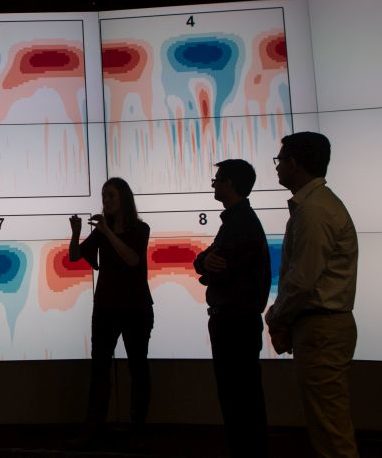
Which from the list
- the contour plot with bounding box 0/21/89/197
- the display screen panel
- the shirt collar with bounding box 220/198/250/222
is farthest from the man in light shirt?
the contour plot with bounding box 0/21/89/197

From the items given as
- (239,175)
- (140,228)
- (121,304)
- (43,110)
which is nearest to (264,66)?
(239,175)

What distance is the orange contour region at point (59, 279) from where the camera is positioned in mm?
2898

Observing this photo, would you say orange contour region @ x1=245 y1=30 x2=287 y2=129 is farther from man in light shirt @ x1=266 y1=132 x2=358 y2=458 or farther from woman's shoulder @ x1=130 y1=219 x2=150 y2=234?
man in light shirt @ x1=266 y1=132 x2=358 y2=458

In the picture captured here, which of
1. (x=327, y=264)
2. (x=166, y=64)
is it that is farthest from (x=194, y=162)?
(x=327, y=264)

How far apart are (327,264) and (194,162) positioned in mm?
1428

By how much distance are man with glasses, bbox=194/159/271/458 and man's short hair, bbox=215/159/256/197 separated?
13cm

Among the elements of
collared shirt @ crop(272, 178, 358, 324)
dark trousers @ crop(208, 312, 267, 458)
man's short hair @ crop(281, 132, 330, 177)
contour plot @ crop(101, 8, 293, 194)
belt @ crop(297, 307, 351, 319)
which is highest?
contour plot @ crop(101, 8, 293, 194)

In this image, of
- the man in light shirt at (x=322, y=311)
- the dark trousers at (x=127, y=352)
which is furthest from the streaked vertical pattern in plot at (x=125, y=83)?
the man in light shirt at (x=322, y=311)

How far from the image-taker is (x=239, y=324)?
1.98 m

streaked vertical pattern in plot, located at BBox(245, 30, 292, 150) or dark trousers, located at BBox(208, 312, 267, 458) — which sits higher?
streaked vertical pattern in plot, located at BBox(245, 30, 292, 150)

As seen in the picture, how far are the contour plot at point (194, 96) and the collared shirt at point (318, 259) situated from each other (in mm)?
1215

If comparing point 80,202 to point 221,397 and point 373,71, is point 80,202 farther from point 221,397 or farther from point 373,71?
point 373,71

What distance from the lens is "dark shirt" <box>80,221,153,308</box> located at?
247cm

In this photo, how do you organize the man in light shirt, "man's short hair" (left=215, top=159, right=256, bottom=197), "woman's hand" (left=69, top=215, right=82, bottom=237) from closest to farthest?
the man in light shirt, "man's short hair" (left=215, top=159, right=256, bottom=197), "woman's hand" (left=69, top=215, right=82, bottom=237)
